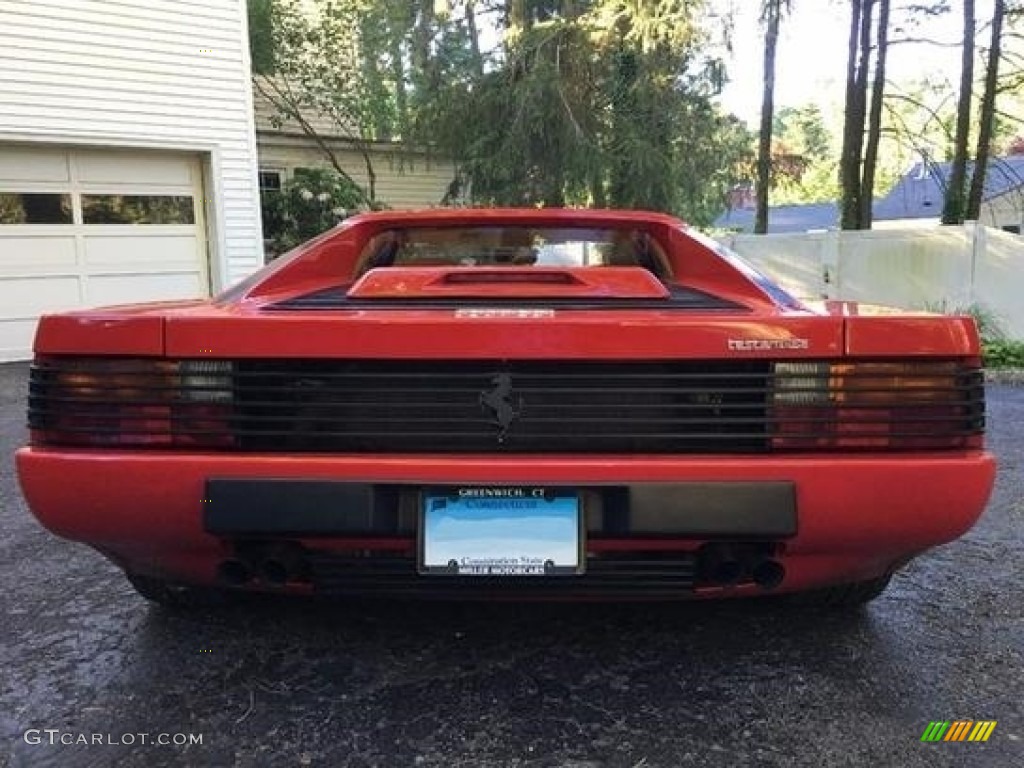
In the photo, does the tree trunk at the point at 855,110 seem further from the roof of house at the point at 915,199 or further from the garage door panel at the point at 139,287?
the roof of house at the point at 915,199

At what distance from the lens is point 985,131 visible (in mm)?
13766

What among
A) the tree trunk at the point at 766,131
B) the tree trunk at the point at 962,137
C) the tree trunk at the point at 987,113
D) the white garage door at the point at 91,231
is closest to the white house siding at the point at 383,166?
the white garage door at the point at 91,231

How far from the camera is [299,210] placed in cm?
1464

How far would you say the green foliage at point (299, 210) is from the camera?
14586 millimetres

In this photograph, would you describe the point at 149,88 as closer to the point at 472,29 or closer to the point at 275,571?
the point at 472,29

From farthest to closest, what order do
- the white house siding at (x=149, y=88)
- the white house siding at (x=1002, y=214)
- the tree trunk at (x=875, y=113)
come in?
the white house siding at (x=1002, y=214) → the tree trunk at (x=875, y=113) → the white house siding at (x=149, y=88)

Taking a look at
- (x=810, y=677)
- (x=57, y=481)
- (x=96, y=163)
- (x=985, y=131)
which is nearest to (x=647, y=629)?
(x=810, y=677)

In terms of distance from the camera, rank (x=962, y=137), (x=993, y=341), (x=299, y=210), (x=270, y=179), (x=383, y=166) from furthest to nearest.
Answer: (x=383, y=166), (x=270, y=179), (x=299, y=210), (x=962, y=137), (x=993, y=341)

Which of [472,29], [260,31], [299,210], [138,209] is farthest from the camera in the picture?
[260,31]

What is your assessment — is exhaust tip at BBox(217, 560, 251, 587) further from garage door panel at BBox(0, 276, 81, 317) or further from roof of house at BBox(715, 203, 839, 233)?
roof of house at BBox(715, 203, 839, 233)

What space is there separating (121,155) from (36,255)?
1.47 meters

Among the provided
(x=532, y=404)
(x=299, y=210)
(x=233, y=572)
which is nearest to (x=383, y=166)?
(x=299, y=210)

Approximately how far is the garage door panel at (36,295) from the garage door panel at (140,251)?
0.33 metres

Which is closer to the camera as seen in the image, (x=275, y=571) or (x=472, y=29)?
(x=275, y=571)
